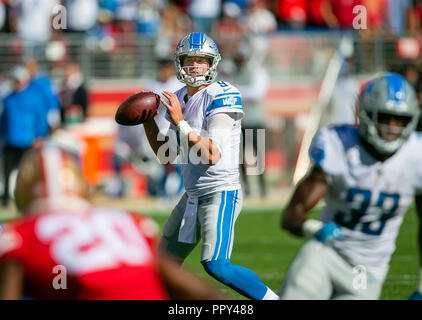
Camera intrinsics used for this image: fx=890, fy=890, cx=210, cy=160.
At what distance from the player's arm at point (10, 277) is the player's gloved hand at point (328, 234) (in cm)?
148

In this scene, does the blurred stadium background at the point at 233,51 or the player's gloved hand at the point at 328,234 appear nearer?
the player's gloved hand at the point at 328,234

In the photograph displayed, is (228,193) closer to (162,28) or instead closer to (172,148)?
(172,148)

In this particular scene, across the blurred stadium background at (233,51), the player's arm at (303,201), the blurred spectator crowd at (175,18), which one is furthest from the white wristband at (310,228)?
the blurred spectator crowd at (175,18)

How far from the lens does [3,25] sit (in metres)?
14.4

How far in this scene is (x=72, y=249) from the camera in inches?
105

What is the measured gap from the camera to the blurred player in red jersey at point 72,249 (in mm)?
2668

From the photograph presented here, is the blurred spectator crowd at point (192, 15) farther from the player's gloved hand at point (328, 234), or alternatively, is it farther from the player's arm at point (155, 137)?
the player's gloved hand at point (328, 234)

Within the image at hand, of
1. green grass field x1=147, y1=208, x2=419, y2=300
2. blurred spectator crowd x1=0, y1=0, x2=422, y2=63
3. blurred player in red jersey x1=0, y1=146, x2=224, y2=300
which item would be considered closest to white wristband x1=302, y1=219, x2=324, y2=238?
blurred player in red jersey x1=0, y1=146, x2=224, y2=300

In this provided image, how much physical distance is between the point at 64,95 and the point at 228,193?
8205 mm

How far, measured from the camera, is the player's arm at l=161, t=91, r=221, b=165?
4.86 metres

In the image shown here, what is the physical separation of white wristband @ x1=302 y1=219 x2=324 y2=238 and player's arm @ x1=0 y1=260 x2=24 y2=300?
148 cm

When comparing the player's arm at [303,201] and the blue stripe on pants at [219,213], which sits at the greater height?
the player's arm at [303,201]

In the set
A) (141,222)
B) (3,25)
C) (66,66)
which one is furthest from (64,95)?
(141,222)

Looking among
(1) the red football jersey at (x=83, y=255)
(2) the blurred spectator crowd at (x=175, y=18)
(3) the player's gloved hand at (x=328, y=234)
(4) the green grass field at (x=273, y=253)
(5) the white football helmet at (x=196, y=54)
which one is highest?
(2) the blurred spectator crowd at (x=175, y=18)
